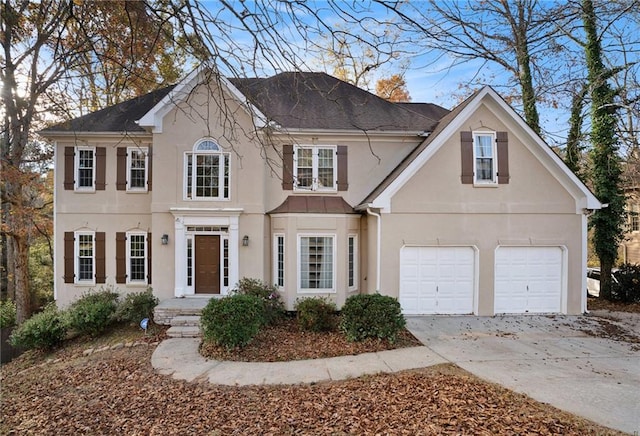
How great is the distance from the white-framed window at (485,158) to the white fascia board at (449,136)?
77 cm

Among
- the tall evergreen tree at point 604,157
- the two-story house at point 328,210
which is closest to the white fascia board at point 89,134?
the two-story house at point 328,210

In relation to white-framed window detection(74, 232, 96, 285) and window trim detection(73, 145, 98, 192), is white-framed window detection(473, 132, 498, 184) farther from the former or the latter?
white-framed window detection(74, 232, 96, 285)

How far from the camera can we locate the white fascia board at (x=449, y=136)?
10484 mm

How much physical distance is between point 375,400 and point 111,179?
11474 mm

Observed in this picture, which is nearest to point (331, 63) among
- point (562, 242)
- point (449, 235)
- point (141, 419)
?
point (141, 419)

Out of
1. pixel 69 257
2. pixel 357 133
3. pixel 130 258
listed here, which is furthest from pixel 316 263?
pixel 69 257

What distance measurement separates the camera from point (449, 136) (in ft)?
35.2

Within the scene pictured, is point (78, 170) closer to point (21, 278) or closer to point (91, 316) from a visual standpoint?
point (91, 316)

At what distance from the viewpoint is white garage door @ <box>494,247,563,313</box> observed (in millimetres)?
10883

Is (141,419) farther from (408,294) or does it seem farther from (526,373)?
(408,294)

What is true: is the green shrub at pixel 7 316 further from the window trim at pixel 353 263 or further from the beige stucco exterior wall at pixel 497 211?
the beige stucco exterior wall at pixel 497 211

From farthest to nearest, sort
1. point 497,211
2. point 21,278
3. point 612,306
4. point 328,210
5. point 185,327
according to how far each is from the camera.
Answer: point 21,278
point 612,306
point 328,210
point 497,211
point 185,327

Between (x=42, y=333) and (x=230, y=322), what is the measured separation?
6.43 meters

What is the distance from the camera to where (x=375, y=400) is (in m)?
5.35
